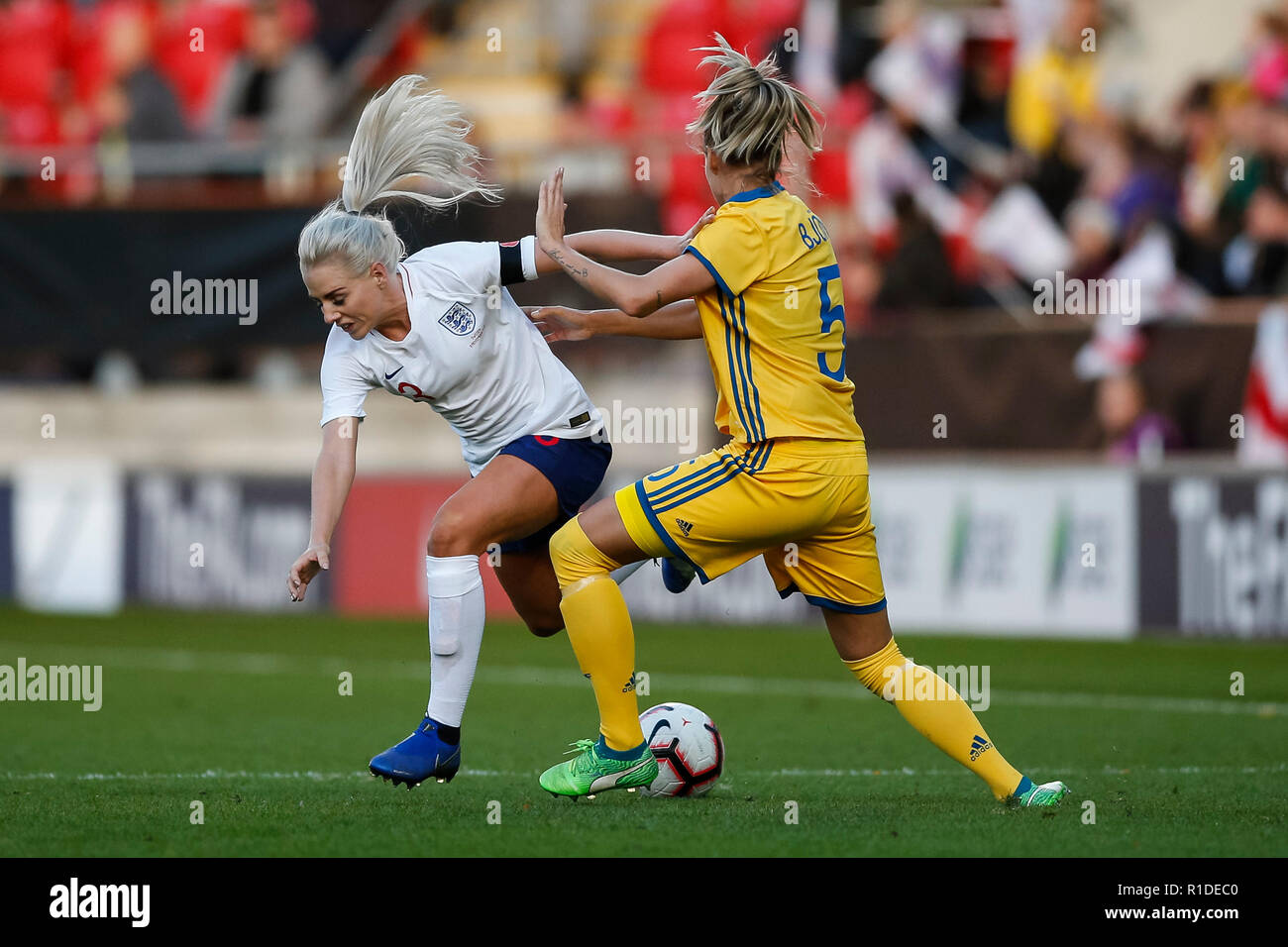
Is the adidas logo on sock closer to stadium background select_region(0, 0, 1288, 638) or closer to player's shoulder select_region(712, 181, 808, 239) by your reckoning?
player's shoulder select_region(712, 181, 808, 239)

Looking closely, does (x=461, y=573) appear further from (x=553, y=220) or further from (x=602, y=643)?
(x=553, y=220)

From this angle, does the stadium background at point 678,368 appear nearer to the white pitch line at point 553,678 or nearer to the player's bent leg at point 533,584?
the white pitch line at point 553,678

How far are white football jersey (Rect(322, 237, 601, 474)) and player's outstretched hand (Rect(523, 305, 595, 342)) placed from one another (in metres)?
0.07

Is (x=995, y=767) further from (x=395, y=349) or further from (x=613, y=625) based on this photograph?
(x=395, y=349)

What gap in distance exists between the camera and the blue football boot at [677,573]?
20.1ft

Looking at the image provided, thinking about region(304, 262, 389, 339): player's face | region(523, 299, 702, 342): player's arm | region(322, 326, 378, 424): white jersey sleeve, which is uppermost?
region(304, 262, 389, 339): player's face

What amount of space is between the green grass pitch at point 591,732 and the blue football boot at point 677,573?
71cm

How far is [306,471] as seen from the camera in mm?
15391

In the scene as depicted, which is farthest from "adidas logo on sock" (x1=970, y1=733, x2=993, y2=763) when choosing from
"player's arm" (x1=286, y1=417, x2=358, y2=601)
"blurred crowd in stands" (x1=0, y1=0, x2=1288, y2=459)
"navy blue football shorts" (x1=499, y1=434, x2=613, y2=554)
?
"blurred crowd in stands" (x1=0, y1=0, x2=1288, y2=459)

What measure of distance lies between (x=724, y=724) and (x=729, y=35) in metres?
8.68

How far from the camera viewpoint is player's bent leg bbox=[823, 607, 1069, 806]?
6082mm

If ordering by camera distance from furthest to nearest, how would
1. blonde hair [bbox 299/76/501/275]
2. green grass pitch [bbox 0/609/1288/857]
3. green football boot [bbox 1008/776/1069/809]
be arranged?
1. blonde hair [bbox 299/76/501/275]
2. green football boot [bbox 1008/776/1069/809]
3. green grass pitch [bbox 0/609/1288/857]

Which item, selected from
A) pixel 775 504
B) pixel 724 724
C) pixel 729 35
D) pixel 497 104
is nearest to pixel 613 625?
pixel 775 504
